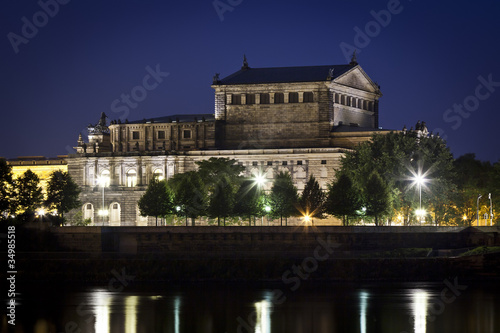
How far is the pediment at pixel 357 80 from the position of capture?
16875cm

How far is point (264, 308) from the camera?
96.2m

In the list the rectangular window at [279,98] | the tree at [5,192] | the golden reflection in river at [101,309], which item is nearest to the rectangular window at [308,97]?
the rectangular window at [279,98]

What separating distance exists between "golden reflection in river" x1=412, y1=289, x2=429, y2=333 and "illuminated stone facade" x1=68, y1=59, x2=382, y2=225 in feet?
194

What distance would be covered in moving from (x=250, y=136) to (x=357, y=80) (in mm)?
17681

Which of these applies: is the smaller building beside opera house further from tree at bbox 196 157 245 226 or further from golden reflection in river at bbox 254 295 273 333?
golden reflection in river at bbox 254 295 273 333

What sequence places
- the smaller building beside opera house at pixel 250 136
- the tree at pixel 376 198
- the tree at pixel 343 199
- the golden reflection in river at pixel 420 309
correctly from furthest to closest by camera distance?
the smaller building beside opera house at pixel 250 136 < the tree at pixel 376 198 < the tree at pixel 343 199 < the golden reflection in river at pixel 420 309

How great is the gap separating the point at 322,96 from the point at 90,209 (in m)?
36.0

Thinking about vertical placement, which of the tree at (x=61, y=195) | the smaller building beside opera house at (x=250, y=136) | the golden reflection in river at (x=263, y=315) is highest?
the smaller building beside opera house at (x=250, y=136)

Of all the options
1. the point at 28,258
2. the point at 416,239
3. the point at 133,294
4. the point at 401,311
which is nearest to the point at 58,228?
the point at 28,258

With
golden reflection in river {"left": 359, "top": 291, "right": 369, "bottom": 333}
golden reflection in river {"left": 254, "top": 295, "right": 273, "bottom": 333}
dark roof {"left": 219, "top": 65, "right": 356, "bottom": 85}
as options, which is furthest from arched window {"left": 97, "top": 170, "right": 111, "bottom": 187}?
golden reflection in river {"left": 359, "top": 291, "right": 369, "bottom": 333}

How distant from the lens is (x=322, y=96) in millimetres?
166125

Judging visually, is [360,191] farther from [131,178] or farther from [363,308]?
[131,178]

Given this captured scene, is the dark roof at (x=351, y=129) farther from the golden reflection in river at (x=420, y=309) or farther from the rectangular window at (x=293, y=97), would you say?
the golden reflection in river at (x=420, y=309)

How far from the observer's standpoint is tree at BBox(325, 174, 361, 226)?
5374 inches
